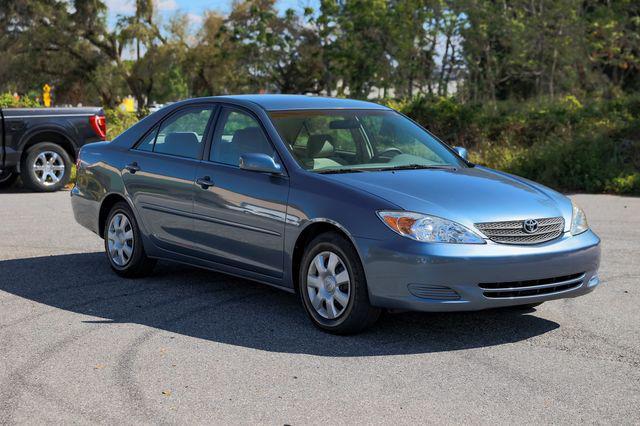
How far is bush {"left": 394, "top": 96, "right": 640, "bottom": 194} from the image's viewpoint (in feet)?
56.1

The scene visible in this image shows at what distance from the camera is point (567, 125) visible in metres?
19.4

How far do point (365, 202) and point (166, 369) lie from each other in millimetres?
1609

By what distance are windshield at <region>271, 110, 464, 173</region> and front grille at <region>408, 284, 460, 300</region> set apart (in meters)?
1.22

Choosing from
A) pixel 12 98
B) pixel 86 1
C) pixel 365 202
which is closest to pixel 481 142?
pixel 12 98

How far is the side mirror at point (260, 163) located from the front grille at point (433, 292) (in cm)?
141

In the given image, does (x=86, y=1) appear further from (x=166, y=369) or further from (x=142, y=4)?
(x=166, y=369)

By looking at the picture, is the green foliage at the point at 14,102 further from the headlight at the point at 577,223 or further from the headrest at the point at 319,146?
the headlight at the point at 577,223

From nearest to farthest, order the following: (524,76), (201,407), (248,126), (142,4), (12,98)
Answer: (201,407) < (248,126) < (12,98) < (524,76) < (142,4)

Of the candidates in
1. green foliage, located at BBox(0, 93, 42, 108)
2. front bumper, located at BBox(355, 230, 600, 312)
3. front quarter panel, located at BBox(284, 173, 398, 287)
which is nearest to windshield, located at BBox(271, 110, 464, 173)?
front quarter panel, located at BBox(284, 173, 398, 287)

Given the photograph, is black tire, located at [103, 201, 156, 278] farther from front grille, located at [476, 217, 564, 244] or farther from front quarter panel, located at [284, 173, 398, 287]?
front grille, located at [476, 217, 564, 244]

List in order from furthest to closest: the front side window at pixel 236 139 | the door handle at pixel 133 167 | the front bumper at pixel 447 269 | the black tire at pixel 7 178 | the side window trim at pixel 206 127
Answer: the black tire at pixel 7 178
the door handle at pixel 133 167
the side window trim at pixel 206 127
the front side window at pixel 236 139
the front bumper at pixel 447 269

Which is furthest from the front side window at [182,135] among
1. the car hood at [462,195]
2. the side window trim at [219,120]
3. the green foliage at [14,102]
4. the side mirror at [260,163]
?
the green foliage at [14,102]

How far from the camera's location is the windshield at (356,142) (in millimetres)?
7047

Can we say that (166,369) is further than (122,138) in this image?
No
